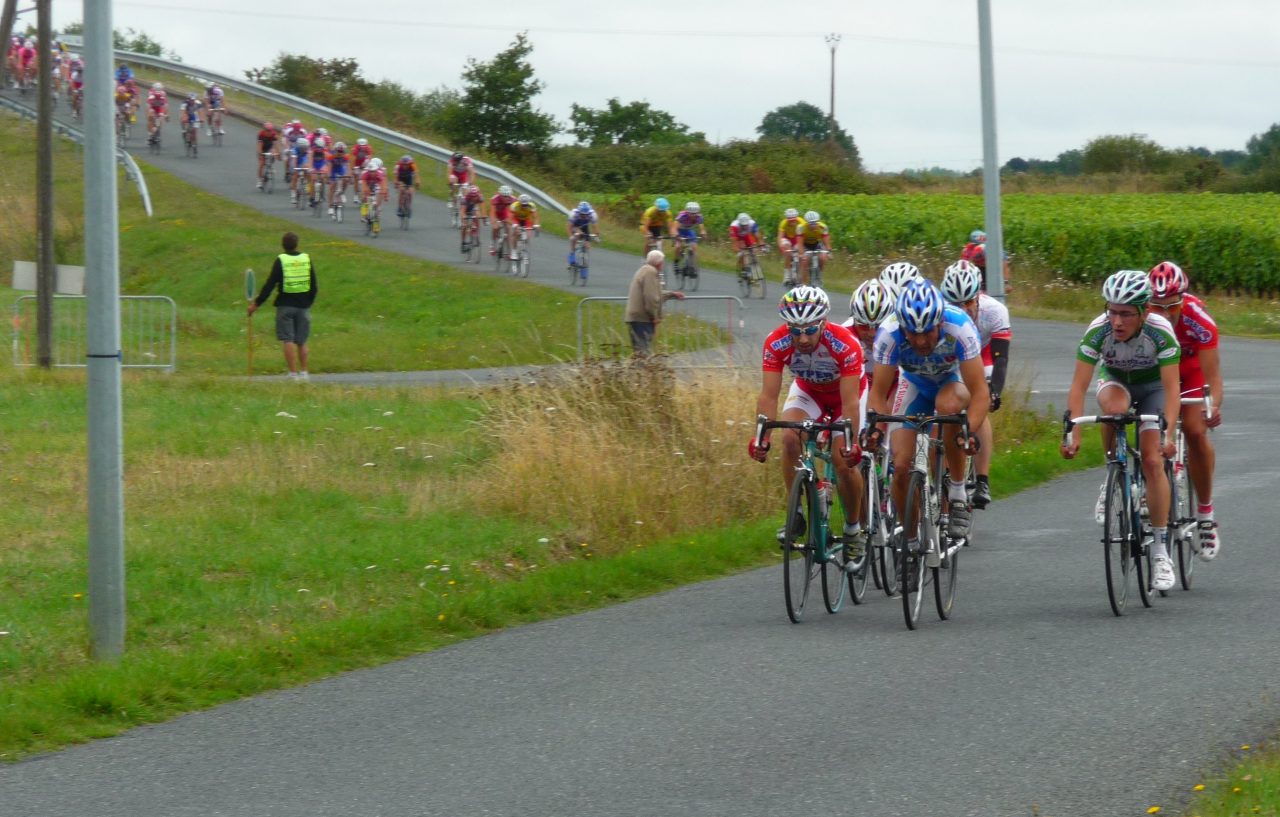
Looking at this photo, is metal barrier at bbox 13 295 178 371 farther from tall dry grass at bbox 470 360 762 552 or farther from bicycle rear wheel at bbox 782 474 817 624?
bicycle rear wheel at bbox 782 474 817 624

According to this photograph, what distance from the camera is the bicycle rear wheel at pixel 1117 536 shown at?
9383 mm

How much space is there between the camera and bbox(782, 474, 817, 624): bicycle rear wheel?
936cm

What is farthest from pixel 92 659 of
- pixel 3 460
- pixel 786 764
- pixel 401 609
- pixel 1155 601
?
pixel 3 460

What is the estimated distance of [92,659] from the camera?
8.75 m

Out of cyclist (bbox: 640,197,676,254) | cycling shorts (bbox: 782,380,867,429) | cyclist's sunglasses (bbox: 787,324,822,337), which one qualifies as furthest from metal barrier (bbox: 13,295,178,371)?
cyclist's sunglasses (bbox: 787,324,822,337)

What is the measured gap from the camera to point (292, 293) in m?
22.4

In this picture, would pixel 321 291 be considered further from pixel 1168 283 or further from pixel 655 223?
pixel 1168 283

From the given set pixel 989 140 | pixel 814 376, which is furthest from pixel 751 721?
pixel 989 140

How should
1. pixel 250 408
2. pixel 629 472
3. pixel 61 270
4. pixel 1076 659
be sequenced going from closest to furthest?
pixel 1076 659, pixel 629 472, pixel 250 408, pixel 61 270

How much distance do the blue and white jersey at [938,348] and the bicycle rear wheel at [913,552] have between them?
85 cm

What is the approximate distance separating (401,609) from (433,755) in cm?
315

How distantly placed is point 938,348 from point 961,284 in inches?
61.8

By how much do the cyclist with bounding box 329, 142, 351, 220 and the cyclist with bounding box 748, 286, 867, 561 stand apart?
34343 mm

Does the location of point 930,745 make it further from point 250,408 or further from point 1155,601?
point 250,408
